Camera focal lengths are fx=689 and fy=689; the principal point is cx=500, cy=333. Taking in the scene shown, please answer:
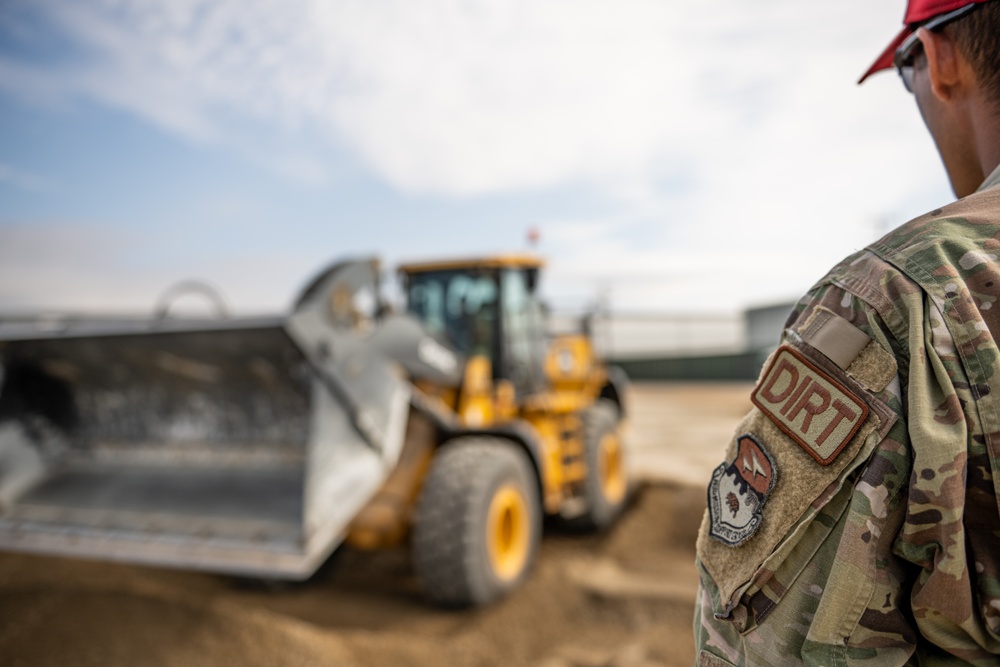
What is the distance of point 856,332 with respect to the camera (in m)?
0.87

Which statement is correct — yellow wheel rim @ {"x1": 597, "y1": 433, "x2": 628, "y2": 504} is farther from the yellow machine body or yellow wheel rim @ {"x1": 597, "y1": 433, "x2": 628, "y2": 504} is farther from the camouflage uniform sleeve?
the camouflage uniform sleeve

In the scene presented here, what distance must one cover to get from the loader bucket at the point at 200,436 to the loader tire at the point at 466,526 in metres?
0.35

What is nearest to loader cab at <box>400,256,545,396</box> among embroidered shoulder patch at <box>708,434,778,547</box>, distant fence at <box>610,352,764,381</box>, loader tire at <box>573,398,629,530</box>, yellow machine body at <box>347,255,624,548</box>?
yellow machine body at <box>347,255,624,548</box>

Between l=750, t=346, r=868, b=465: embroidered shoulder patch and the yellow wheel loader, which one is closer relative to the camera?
l=750, t=346, r=868, b=465: embroidered shoulder patch

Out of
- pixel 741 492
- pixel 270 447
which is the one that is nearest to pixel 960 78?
pixel 741 492

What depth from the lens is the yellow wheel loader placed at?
140 inches

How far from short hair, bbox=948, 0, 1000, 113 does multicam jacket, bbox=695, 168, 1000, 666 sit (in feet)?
0.42

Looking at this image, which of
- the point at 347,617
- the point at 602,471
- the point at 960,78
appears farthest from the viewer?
the point at 602,471

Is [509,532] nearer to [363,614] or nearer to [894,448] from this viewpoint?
[363,614]

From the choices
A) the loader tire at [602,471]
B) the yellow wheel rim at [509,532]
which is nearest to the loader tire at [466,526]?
the yellow wheel rim at [509,532]

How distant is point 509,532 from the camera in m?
4.49

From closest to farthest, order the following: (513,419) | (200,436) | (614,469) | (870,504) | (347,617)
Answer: (870,504) → (347,617) → (200,436) → (513,419) → (614,469)

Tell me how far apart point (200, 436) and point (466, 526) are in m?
1.81

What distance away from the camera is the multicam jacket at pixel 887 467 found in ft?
2.64
